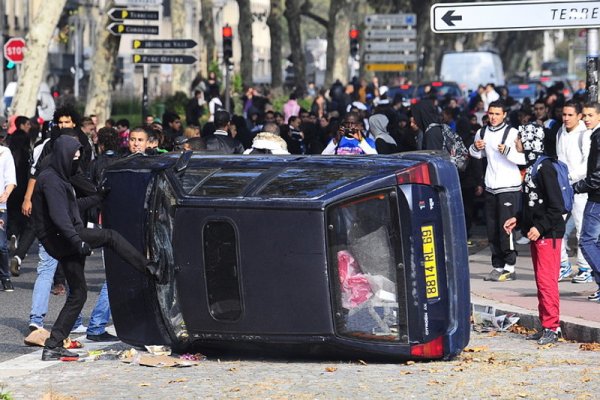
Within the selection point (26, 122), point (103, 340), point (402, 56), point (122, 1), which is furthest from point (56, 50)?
point (103, 340)

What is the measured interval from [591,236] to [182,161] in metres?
4.39

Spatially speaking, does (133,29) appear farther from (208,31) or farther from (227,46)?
(208,31)

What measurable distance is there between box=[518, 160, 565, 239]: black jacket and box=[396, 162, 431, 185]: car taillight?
1.61 m

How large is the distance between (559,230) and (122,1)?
17.7 m

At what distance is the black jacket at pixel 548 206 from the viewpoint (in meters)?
11.5

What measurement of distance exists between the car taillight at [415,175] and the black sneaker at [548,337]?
1.95 meters

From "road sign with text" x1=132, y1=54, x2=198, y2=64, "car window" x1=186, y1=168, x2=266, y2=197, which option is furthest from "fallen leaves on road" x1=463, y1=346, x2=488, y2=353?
"road sign with text" x1=132, y1=54, x2=198, y2=64

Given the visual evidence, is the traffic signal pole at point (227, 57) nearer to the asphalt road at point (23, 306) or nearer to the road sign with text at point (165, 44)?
the road sign with text at point (165, 44)

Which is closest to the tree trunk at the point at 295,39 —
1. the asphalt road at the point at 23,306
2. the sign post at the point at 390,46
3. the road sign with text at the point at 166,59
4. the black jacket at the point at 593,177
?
the sign post at the point at 390,46

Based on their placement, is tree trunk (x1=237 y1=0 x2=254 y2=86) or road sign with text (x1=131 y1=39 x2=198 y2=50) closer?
road sign with text (x1=131 y1=39 x2=198 y2=50)

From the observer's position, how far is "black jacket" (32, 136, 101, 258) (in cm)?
1089

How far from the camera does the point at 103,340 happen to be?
1201cm

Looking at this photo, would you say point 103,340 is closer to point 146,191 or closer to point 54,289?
point 146,191

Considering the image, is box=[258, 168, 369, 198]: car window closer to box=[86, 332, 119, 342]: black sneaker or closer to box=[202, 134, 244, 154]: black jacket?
box=[86, 332, 119, 342]: black sneaker
